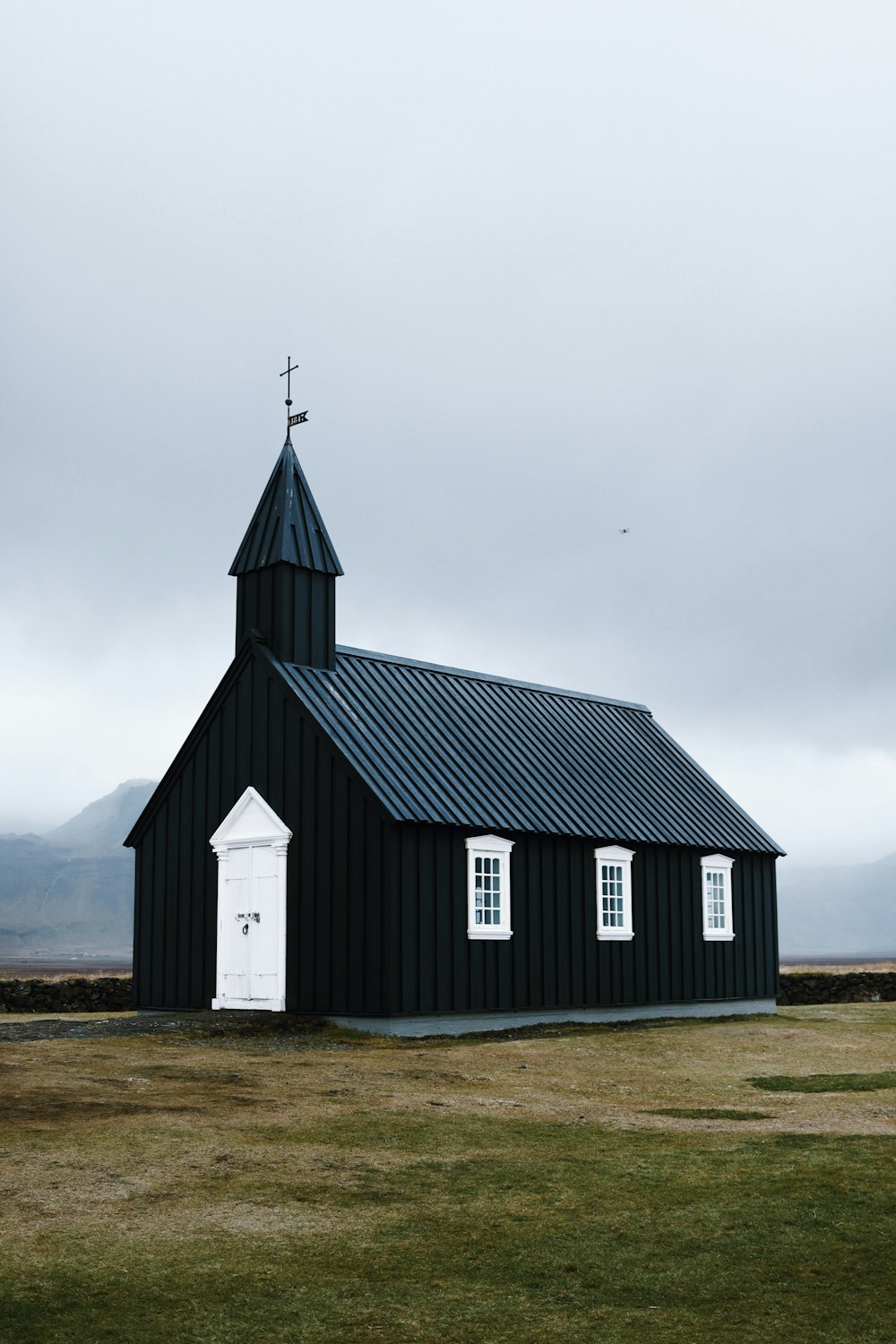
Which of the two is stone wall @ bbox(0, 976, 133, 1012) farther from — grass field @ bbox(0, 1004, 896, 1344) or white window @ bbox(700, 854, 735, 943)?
grass field @ bbox(0, 1004, 896, 1344)

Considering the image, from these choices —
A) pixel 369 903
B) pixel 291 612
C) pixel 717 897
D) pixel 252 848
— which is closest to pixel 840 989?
pixel 717 897

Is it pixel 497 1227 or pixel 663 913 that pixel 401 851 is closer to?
pixel 663 913

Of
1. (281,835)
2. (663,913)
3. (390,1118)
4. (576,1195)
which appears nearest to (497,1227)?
(576,1195)

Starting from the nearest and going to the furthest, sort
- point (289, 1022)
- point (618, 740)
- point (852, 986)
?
point (289, 1022) → point (618, 740) → point (852, 986)

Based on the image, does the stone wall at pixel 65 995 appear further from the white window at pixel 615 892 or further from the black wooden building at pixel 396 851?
the white window at pixel 615 892

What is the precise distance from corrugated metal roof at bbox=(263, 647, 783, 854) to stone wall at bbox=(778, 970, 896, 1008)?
10.0m

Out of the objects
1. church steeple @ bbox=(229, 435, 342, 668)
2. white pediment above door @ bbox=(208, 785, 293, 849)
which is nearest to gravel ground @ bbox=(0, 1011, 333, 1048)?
white pediment above door @ bbox=(208, 785, 293, 849)

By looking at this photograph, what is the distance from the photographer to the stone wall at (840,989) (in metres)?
39.5

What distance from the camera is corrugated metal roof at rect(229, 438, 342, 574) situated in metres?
25.7

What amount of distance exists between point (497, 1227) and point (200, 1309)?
2414 millimetres

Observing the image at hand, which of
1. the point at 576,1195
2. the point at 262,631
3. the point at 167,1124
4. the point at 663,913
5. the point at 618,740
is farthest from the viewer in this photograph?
the point at 618,740

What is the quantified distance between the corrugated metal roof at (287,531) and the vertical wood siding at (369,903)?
2060mm

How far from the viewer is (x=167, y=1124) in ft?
40.6

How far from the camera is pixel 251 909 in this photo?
79.8ft
